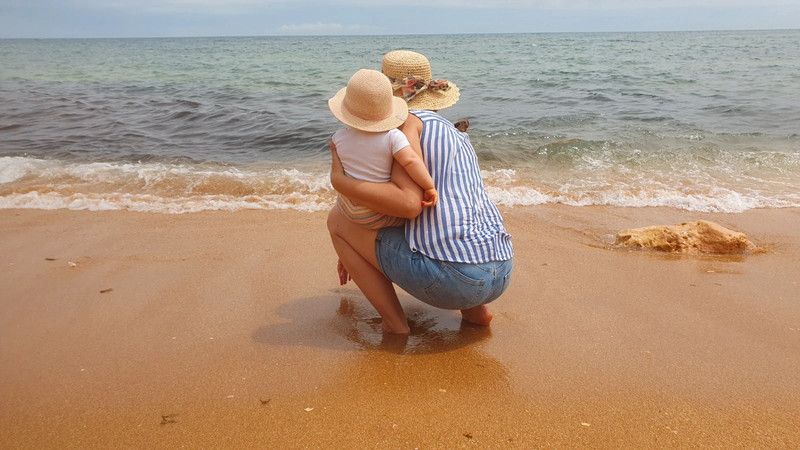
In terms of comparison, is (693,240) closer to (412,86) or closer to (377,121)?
(412,86)

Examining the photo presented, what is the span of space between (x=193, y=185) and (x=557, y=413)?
4.71m

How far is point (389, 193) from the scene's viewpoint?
2385 mm

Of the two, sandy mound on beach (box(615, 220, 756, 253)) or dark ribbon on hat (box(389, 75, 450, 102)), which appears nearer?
dark ribbon on hat (box(389, 75, 450, 102))

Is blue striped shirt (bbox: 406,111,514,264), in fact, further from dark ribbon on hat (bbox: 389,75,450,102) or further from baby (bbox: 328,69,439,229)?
dark ribbon on hat (bbox: 389,75,450,102)

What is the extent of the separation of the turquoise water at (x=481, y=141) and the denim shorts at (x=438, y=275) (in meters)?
2.64

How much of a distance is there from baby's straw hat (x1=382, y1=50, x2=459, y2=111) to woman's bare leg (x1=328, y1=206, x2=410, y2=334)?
594mm

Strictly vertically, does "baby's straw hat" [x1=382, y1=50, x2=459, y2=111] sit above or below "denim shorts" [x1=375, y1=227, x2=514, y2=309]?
above

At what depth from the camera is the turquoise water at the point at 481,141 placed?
18.4ft

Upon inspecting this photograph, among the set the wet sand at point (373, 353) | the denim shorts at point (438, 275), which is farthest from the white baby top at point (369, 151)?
the wet sand at point (373, 353)

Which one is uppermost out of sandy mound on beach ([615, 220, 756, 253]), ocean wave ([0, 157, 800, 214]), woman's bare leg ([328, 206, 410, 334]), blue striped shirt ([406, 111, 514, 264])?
blue striped shirt ([406, 111, 514, 264])

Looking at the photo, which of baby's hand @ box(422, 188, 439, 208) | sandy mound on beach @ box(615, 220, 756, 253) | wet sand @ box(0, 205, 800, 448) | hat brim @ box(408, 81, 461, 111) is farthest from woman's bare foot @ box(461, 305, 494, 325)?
sandy mound on beach @ box(615, 220, 756, 253)

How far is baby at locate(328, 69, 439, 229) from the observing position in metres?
2.33

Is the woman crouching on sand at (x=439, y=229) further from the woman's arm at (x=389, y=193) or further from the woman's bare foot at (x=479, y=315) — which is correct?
the woman's bare foot at (x=479, y=315)

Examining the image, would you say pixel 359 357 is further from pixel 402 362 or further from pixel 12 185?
pixel 12 185
